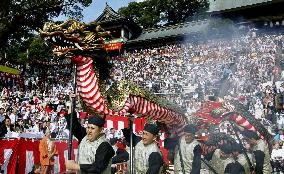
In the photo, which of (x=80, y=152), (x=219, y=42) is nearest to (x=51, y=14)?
(x=219, y=42)

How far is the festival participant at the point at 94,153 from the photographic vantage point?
15.1 ft

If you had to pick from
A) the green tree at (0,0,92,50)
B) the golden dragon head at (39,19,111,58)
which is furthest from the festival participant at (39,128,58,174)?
the green tree at (0,0,92,50)

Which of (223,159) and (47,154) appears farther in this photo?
(47,154)

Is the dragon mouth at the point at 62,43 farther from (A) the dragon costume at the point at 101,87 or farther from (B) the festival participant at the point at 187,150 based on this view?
(B) the festival participant at the point at 187,150

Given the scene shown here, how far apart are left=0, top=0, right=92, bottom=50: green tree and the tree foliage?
1546cm

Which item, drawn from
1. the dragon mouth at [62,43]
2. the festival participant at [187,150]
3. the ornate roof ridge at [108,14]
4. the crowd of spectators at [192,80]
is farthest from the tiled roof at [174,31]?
the dragon mouth at [62,43]

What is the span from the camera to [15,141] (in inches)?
322

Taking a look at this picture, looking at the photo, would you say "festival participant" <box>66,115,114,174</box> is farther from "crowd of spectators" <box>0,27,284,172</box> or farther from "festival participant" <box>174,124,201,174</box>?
"crowd of spectators" <box>0,27,284,172</box>

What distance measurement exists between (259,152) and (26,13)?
59.0 feet

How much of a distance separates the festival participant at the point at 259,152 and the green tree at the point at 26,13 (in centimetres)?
1643

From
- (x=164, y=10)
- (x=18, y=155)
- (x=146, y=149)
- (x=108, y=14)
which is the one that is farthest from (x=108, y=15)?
(x=146, y=149)

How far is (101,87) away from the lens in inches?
233

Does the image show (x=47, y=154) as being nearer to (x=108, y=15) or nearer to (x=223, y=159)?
(x=223, y=159)

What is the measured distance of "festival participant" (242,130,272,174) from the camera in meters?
6.89
